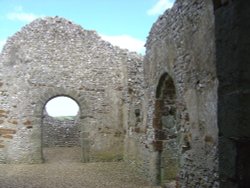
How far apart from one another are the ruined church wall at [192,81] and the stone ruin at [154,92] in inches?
0.6

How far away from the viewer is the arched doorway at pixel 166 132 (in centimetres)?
871

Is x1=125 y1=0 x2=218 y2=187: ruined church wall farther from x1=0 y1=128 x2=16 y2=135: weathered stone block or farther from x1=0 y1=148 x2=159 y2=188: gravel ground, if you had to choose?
x1=0 y1=128 x2=16 y2=135: weathered stone block

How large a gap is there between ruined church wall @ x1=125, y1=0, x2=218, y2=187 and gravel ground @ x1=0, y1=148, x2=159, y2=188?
0.98 metres

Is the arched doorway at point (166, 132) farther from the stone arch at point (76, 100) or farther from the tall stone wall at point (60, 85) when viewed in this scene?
the stone arch at point (76, 100)

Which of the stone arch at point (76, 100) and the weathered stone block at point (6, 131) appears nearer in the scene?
the weathered stone block at point (6, 131)

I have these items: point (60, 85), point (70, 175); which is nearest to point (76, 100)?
point (60, 85)

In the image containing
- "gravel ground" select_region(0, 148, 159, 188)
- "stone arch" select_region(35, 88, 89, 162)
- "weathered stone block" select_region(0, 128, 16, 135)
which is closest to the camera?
"gravel ground" select_region(0, 148, 159, 188)

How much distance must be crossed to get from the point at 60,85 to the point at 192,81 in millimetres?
7885

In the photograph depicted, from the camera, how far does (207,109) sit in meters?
5.58

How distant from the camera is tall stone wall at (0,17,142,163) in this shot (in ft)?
42.4

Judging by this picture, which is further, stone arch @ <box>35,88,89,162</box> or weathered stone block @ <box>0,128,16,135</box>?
stone arch @ <box>35,88,89,162</box>

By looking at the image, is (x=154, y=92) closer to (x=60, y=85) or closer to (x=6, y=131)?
(x=60, y=85)

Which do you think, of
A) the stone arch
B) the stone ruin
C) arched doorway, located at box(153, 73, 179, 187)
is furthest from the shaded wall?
arched doorway, located at box(153, 73, 179, 187)

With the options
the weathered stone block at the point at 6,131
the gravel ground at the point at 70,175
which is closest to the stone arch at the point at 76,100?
the gravel ground at the point at 70,175
